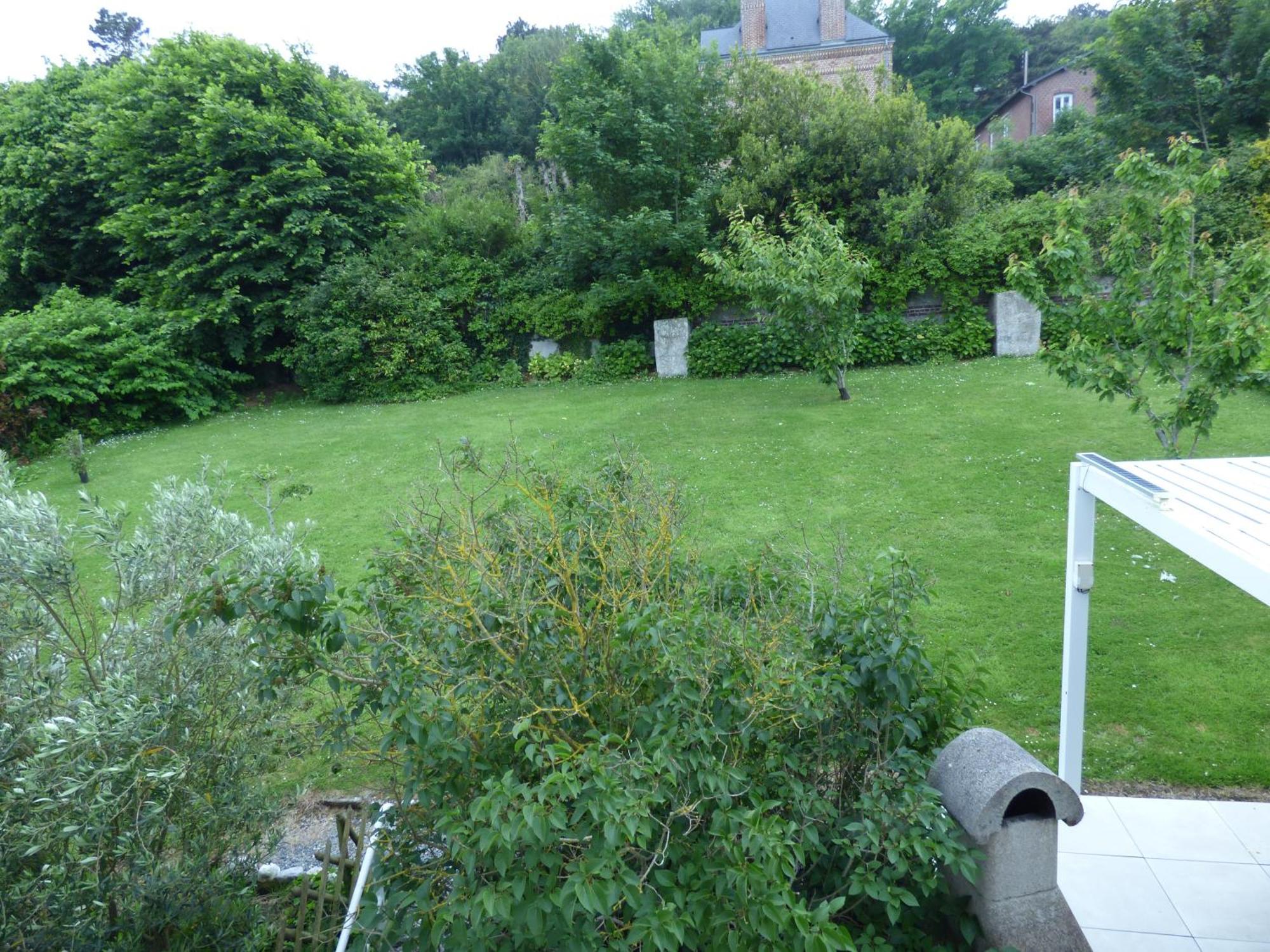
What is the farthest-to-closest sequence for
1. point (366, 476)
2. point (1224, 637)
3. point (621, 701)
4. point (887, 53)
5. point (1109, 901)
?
point (887, 53)
point (366, 476)
point (1224, 637)
point (1109, 901)
point (621, 701)

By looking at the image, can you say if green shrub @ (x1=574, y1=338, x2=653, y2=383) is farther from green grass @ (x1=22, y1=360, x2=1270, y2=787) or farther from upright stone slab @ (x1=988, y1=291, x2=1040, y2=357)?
upright stone slab @ (x1=988, y1=291, x2=1040, y2=357)

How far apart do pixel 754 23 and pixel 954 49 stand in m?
14.6

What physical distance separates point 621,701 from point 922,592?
126 centimetres

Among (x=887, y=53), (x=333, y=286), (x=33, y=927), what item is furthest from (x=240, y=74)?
(x=887, y=53)

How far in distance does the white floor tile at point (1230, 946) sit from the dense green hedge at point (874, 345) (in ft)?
→ 41.6

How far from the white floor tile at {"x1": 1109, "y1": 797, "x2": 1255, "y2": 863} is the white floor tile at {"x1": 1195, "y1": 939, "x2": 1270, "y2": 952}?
0.50 m

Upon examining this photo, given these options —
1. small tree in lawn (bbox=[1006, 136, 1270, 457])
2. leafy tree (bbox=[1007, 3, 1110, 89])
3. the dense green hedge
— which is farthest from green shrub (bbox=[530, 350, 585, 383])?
leafy tree (bbox=[1007, 3, 1110, 89])

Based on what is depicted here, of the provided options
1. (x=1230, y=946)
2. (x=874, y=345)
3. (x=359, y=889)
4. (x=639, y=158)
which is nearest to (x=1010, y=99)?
(x=874, y=345)

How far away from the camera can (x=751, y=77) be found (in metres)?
16.3

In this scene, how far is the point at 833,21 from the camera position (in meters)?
29.8

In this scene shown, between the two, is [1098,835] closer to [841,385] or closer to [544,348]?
[841,385]

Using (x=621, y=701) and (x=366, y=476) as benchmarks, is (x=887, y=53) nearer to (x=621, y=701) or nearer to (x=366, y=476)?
(x=366, y=476)

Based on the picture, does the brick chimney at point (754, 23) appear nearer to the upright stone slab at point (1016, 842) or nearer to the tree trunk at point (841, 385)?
the tree trunk at point (841, 385)

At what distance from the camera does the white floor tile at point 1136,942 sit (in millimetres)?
3482
